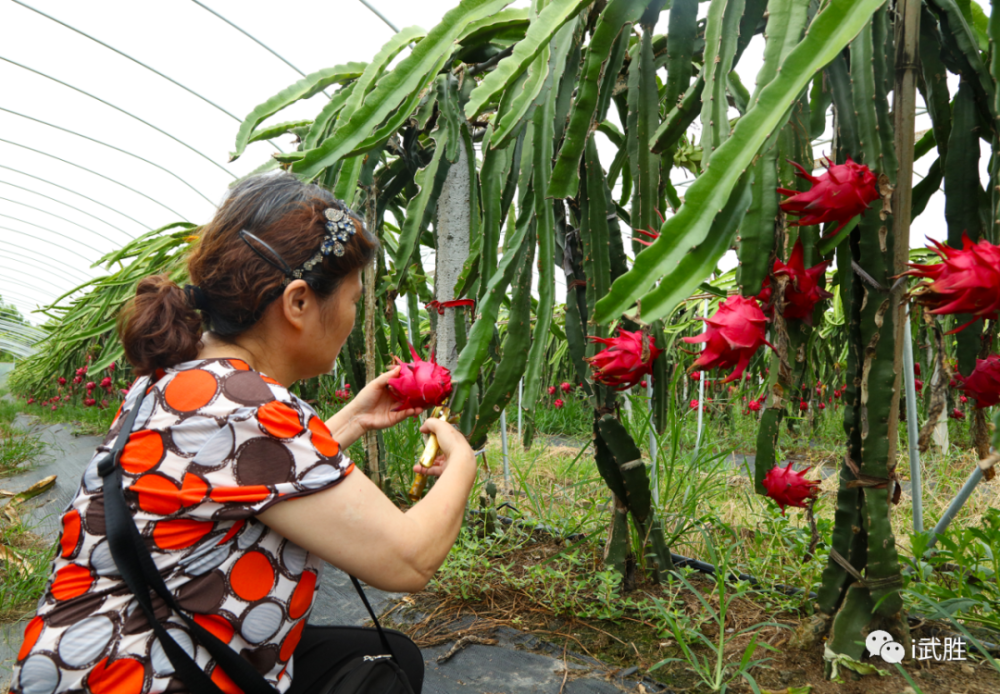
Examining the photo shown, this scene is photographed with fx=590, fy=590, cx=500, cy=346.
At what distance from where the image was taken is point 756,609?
139 centimetres

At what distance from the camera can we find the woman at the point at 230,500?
0.69 metres

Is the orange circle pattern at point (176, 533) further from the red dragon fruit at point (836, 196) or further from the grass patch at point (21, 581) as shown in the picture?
the grass patch at point (21, 581)

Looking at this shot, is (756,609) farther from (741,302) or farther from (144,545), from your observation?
(144,545)

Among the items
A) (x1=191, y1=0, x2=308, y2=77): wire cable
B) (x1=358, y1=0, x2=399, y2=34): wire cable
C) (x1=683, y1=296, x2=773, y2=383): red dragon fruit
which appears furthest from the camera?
(x1=191, y1=0, x2=308, y2=77): wire cable

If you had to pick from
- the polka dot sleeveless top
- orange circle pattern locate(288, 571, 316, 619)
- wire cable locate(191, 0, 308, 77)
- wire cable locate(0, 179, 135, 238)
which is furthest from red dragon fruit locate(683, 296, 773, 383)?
wire cable locate(0, 179, 135, 238)

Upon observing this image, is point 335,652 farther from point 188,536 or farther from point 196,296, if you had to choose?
point 196,296

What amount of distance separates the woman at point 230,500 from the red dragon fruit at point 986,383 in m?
0.70

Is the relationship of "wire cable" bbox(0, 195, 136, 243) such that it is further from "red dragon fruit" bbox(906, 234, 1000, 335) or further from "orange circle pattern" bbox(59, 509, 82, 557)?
"red dragon fruit" bbox(906, 234, 1000, 335)

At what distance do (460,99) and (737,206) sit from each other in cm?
103

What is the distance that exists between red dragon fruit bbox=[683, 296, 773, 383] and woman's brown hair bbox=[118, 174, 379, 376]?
0.51 m

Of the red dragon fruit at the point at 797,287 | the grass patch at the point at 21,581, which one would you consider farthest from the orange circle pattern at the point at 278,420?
the grass patch at the point at 21,581

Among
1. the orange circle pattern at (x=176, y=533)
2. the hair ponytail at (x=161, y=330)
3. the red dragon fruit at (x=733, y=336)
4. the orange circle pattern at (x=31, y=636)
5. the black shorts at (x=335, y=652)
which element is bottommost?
the black shorts at (x=335, y=652)

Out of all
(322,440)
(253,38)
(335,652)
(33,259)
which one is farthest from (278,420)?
(33,259)

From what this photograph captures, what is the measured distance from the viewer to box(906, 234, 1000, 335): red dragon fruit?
1.73 feet
